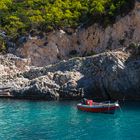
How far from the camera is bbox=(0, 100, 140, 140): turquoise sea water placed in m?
32.7

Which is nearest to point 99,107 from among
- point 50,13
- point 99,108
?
point 99,108

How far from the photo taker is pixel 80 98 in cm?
5328

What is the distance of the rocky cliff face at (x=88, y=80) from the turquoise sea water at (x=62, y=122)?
281 cm

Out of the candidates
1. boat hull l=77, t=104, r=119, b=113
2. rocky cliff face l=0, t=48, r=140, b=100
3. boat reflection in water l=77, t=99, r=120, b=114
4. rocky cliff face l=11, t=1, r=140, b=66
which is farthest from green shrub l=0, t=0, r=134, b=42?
boat hull l=77, t=104, r=119, b=113

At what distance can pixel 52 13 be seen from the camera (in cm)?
6556

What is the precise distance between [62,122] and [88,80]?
1570cm

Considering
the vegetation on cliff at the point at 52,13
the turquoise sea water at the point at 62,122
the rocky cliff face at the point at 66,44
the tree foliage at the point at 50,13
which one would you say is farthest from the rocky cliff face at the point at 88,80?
the tree foliage at the point at 50,13

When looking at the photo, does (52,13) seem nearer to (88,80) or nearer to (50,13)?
(50,13)

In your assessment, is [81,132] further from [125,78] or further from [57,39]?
[57,39]

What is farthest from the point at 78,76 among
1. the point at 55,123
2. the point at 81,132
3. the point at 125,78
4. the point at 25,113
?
the point at 81,132

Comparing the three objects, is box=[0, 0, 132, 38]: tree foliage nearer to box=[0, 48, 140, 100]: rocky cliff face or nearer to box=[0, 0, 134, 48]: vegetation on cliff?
box=[0, 0, 134, 48]: vegetation on cliff

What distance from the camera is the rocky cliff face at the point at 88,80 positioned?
51.6 metres

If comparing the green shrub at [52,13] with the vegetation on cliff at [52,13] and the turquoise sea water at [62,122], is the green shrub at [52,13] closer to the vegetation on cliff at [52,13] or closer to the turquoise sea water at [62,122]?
the vegetation on cliff at [52,13]

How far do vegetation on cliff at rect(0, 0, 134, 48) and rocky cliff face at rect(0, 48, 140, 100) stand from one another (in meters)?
7.97
